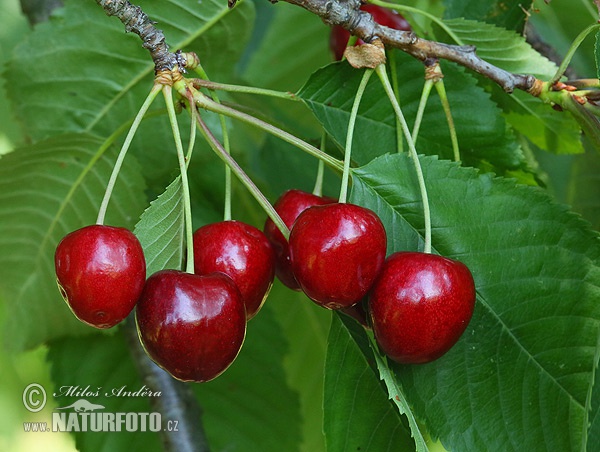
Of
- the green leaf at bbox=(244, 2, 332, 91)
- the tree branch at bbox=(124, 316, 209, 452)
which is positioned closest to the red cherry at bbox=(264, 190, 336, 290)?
the tree branch at bbox=(124, 316, 209, 452)

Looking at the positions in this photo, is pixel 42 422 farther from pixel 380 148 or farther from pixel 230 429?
pixel 380 148

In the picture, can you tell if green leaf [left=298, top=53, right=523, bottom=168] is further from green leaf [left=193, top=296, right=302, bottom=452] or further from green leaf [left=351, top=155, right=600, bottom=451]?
green leaf [left=193, top=296, right=302, bottom=452]

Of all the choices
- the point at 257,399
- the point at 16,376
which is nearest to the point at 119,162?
the point at 257,399

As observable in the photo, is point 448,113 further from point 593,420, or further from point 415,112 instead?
point 593,420

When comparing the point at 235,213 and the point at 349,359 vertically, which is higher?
the point at 349,359

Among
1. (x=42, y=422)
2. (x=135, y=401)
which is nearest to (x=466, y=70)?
(x=135, y=401)

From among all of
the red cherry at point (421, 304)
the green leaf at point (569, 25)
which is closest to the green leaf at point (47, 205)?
the red cherry at point (421, 304)
